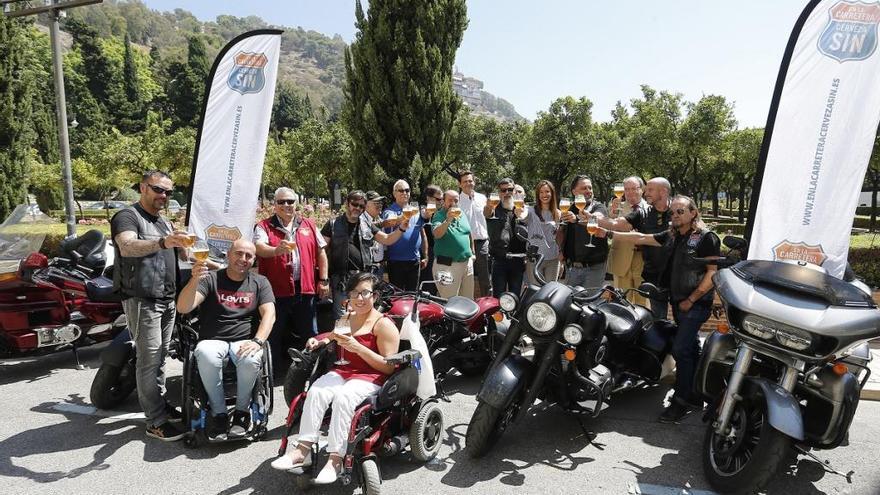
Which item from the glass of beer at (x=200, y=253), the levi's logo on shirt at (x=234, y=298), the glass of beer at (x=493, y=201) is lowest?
the levi's logo on shirt at (x=234, y=298)

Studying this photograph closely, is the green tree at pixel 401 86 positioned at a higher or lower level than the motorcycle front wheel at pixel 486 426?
higher

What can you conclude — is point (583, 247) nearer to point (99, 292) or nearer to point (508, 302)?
point (508, 302)

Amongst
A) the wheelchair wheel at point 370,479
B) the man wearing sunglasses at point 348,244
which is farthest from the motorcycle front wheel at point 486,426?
the man wearing sunglasses at point 348,244

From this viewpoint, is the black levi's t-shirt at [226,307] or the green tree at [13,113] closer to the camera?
the black levi's t-shirt at [226,307]

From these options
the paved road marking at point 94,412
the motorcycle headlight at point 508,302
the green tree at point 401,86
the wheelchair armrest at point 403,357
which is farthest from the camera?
the green tree at point 401,86

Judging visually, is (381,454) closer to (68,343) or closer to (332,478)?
(332,478)

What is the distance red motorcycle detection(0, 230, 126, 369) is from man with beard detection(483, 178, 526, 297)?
3.69 metres

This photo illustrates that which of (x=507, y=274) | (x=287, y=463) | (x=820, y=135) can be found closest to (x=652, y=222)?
(x=820, y=135)

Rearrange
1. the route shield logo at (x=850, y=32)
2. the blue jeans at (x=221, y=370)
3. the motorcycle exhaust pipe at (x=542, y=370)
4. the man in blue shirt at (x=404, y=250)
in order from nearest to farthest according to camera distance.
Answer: the motorcycle exhaust pipe at (x=542, y=370)
the blue jeans at (x=221, y=370)
the route shield logo at (x=850, y=32)
the man in blue shirt at (x=404, y=250)

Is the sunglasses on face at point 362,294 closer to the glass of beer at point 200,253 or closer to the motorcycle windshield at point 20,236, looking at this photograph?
the glass of beer at point 200,253

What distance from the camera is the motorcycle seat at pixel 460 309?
164 inches

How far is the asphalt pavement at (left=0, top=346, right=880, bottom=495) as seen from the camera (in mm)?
3045

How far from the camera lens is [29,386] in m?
4.71

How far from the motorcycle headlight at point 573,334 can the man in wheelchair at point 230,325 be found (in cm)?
202
